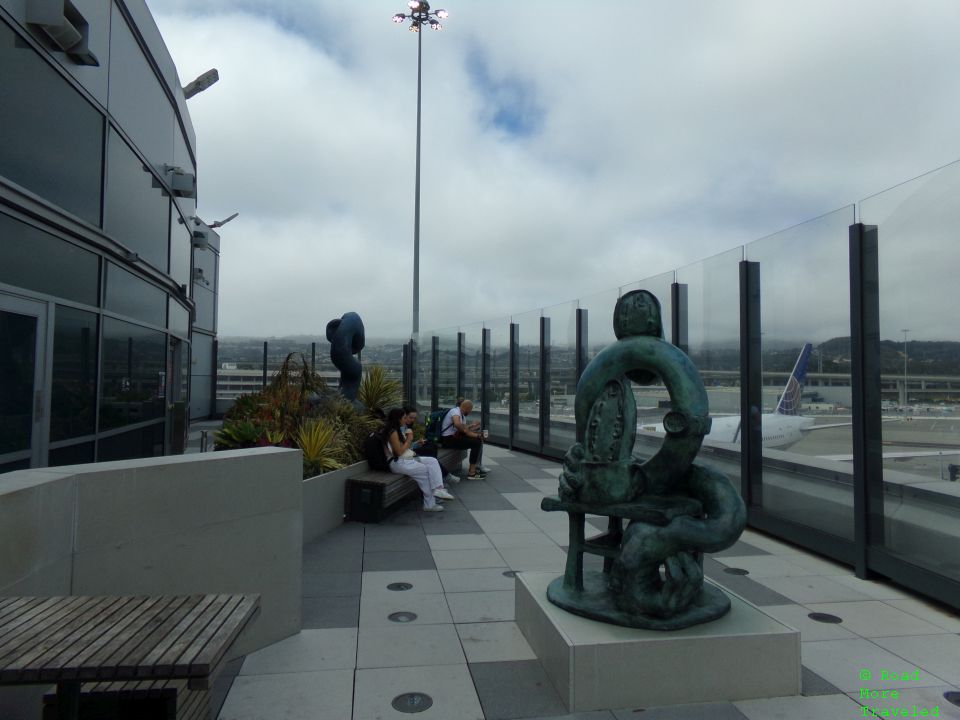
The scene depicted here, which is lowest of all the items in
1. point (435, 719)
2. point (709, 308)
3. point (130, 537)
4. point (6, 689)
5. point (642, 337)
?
point (435, 719)

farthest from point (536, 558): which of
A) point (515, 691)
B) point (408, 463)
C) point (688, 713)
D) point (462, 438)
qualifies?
point (462, 438)

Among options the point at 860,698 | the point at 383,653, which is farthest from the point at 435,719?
the point at 860,698

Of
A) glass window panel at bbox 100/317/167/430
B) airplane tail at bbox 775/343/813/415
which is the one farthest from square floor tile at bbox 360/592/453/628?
glass window panel at bbox 100/317/167/430

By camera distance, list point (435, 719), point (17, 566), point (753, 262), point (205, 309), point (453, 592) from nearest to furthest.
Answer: point (17, 566) < point (435, 719) < point (453, 592) < point (753, 262) < point (205, 309)

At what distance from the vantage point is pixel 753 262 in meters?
6.96

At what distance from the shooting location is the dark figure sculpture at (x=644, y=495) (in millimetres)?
3309

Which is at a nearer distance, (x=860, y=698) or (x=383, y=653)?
(x=860, y=698)

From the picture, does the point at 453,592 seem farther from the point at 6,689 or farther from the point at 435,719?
the point at 6,689

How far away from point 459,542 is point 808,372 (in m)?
3.82

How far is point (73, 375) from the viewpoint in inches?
246

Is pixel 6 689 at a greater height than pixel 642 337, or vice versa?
pixel 642 337

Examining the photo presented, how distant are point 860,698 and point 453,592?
105 inches

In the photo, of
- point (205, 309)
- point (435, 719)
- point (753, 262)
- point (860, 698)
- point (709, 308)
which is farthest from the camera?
point (205, 309)

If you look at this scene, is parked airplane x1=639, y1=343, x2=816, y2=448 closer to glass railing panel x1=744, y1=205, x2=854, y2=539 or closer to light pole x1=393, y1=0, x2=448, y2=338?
glass railing panel x1=744, y1=205, x2=854, y2=539
